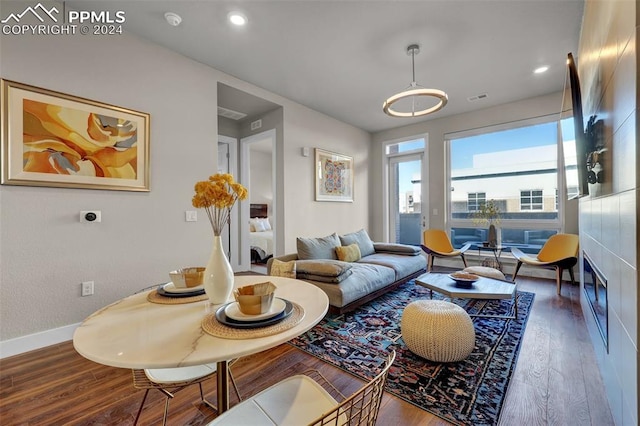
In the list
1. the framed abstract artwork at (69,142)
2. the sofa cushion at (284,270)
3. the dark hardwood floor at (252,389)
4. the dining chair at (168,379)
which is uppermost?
the framed abstract artwork at (69,142)

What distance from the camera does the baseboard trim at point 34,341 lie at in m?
2.05

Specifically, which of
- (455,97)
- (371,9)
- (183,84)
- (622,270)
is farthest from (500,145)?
(183,84)

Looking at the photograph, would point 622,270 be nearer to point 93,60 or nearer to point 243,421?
point 243,421

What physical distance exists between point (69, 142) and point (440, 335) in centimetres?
329

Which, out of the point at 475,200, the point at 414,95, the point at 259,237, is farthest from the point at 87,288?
the point at 475,200

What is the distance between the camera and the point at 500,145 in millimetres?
4648

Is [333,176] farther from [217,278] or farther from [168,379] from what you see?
[168,379]

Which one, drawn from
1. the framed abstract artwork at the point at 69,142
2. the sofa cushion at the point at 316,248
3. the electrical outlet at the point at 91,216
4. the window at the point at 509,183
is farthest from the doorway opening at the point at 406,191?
the electrical outlet at the point at 91,216

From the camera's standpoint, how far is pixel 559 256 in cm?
364

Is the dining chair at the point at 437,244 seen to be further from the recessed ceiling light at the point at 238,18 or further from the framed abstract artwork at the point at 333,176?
the recessed ceiling light at the point at 238,18

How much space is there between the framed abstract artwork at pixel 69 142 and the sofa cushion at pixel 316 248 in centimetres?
175

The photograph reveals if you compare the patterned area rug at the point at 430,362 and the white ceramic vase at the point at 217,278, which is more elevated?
the white ceramic vase at the point at 217,278

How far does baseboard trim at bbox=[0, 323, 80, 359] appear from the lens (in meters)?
2.05

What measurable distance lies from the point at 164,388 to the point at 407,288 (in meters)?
3.22
